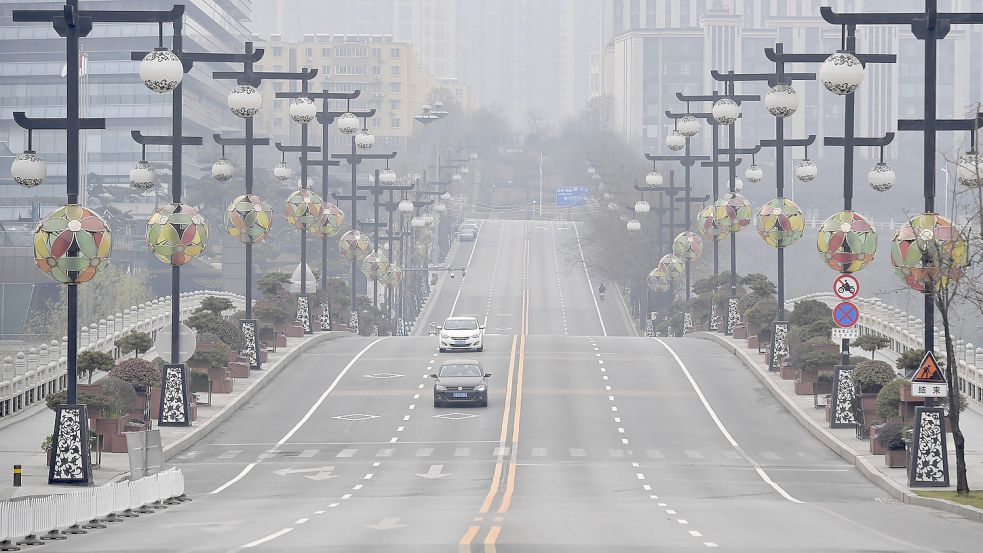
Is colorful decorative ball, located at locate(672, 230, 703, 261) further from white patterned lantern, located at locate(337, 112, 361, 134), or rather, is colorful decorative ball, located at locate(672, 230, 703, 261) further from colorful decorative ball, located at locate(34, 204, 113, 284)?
colorful decorative ball, located at locate(34, 204, 113, 284)

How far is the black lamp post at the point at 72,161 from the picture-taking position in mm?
32344

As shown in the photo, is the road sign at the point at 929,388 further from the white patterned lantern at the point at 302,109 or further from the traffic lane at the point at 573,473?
the white patterned lantern at the point at 302,109

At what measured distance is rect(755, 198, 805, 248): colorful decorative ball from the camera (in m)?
54.2

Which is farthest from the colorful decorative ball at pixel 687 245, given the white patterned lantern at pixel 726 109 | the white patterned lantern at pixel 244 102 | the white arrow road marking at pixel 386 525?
the white arrow road marking at pixel 386 525

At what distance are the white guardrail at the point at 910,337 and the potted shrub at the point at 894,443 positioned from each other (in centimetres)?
1366

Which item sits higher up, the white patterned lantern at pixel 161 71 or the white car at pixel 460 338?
the white patterned lantern at pixel 161 71

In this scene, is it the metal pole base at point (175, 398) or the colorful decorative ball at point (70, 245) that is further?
the metal pole base at point (175, 398)

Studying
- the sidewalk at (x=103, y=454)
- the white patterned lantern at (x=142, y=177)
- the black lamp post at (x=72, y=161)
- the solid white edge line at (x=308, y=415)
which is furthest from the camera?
the white patterned lantern at (x=142, y=177)

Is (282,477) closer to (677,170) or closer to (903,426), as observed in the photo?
(903,426)

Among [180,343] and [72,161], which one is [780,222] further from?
[72,161]

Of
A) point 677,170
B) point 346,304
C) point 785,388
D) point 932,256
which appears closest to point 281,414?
point 785,388

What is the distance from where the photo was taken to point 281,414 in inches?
1943

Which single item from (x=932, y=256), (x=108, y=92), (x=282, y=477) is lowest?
(x=282, y=477)

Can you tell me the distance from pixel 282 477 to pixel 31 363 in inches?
618
